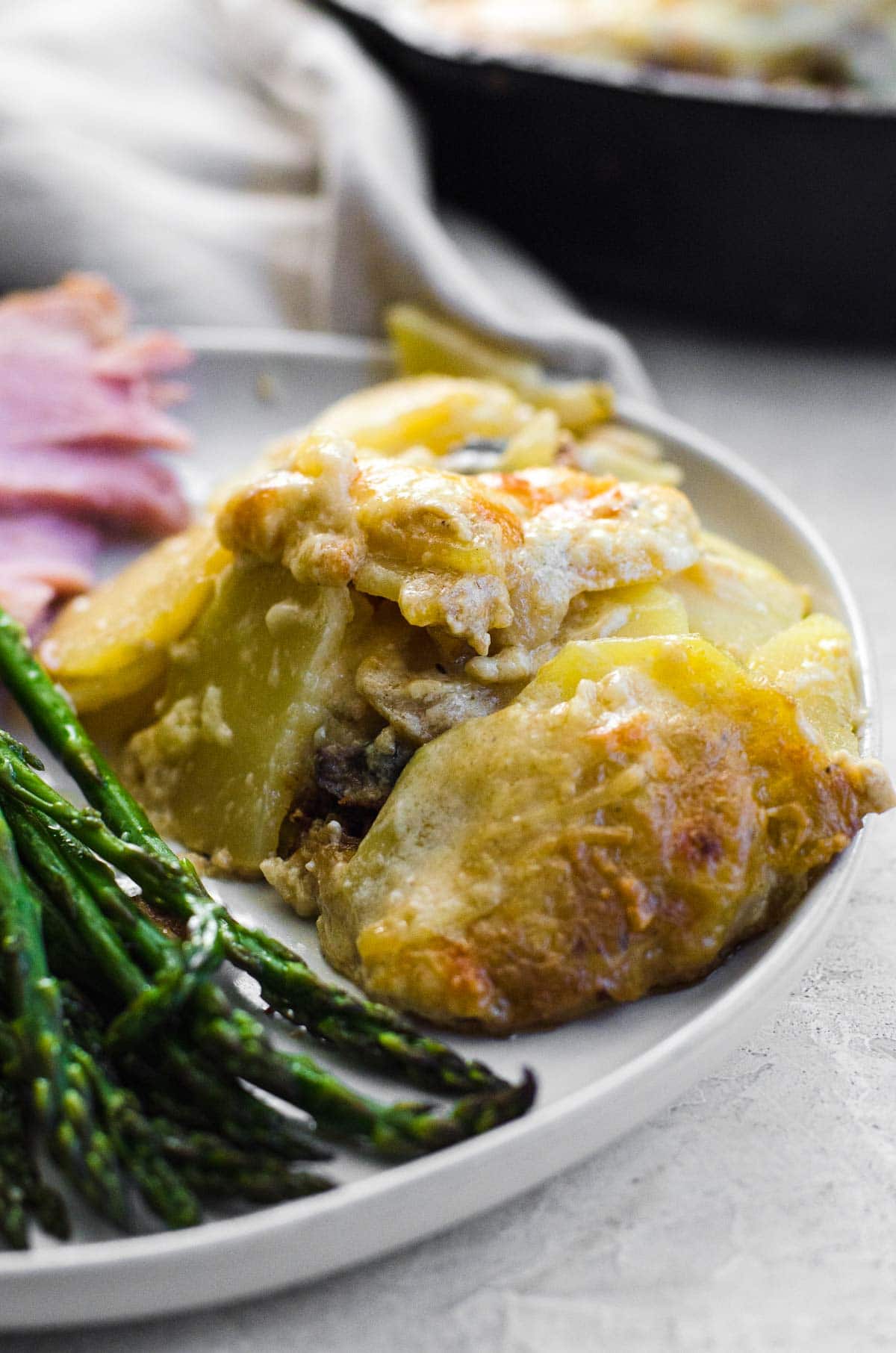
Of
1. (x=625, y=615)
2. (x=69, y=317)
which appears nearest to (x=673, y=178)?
(x=69, y=317)

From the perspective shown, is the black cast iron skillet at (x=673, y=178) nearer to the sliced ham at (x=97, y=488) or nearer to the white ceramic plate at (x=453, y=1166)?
the sliced ham at (x=97, y=488)

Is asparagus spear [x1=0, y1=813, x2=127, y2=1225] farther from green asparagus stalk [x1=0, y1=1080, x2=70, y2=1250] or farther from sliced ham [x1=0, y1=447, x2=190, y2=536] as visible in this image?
sliced ham [x1=0, y1=447, x2=190, y2=536]

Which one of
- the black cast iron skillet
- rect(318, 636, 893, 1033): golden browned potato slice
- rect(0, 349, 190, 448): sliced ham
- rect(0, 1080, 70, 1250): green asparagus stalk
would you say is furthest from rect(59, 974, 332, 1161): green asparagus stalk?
the black cast iron skillet

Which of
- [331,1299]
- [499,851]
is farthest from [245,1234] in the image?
[499,851]

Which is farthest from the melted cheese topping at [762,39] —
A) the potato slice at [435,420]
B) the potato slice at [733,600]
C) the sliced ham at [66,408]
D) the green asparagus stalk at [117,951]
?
the green asparagus stalk at [117,951]

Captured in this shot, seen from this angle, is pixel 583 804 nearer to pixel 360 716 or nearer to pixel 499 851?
pixel 499 851
